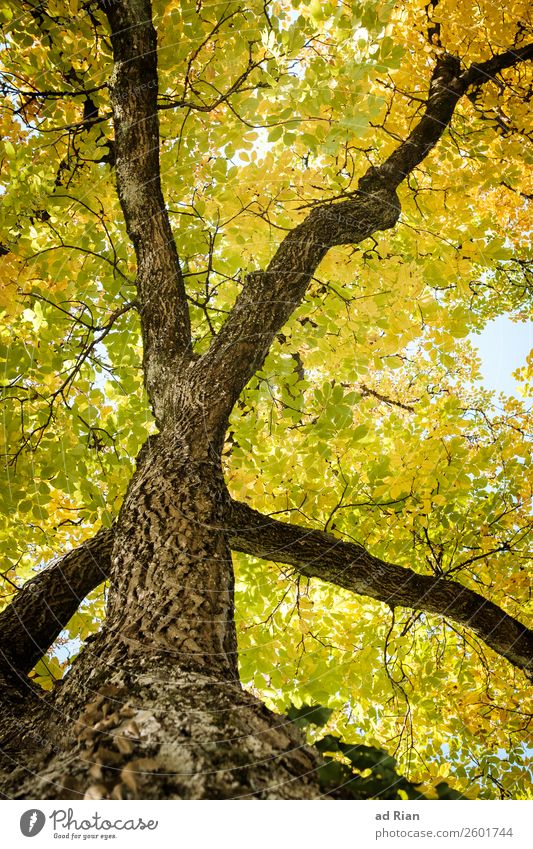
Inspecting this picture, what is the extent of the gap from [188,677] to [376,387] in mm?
7482

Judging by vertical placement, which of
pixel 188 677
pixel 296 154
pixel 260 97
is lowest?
pixel 188 677

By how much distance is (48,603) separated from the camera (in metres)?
2.74

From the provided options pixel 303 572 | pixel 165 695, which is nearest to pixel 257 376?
pixel 303 572

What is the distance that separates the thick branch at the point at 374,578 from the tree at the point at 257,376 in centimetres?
1

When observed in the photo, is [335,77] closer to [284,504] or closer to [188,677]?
[284,504]

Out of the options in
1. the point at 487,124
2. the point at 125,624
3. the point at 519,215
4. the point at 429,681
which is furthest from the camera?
the point at 519,215

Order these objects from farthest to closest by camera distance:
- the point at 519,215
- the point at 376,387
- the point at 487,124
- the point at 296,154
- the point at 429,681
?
the point at 376,387 < the point at 519,215 < the point at 296,154 < the point at 487,124 < the point at 429,681

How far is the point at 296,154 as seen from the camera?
4898mm

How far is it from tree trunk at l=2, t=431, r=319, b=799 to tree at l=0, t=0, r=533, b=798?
15 millimetres

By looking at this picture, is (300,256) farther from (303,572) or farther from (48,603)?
(48,603)

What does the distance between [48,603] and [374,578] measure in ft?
6.06

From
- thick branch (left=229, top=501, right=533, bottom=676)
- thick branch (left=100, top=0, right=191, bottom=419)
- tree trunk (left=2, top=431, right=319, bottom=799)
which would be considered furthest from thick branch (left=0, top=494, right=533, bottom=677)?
thick branch (left=100, top=0, right=191, bottom=419)

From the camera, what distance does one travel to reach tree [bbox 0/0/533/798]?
2477mm
